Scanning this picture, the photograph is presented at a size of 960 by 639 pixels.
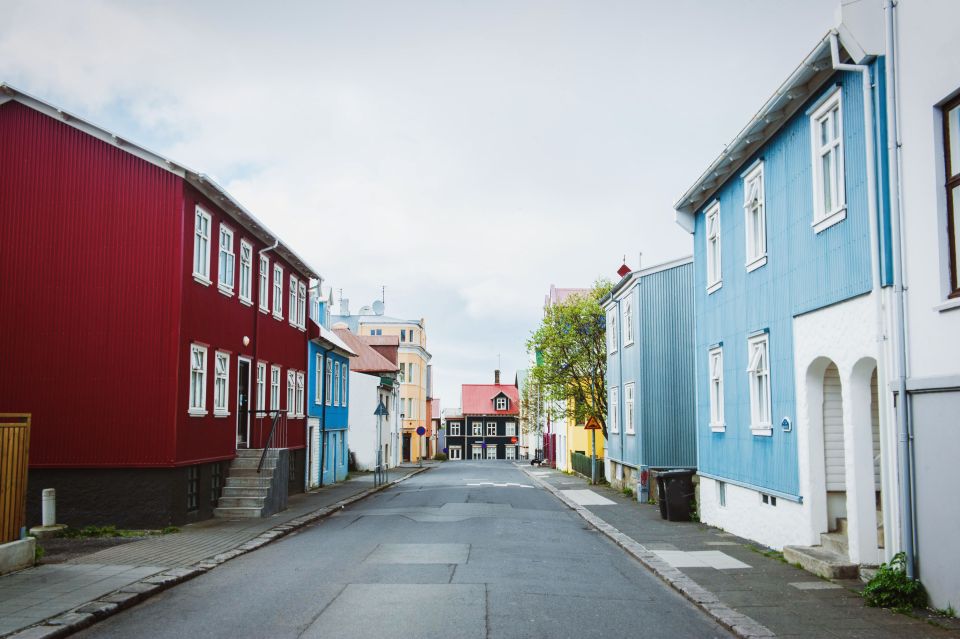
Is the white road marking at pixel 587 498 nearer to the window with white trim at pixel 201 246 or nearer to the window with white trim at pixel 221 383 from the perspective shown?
the window with white trim at pixel 221 383

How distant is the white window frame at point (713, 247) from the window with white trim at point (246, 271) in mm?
11363

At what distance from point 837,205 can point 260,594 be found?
8.65 metres

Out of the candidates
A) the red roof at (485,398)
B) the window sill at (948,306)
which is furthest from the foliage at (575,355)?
the red roof at (485,398)

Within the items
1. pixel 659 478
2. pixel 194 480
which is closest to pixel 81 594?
pixel 194 480

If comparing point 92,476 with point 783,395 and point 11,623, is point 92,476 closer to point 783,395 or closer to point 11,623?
point 11,623

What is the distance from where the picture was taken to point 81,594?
386 inches

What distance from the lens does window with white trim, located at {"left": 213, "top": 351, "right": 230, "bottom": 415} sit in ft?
65.9

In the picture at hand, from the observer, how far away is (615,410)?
32219 millimetres

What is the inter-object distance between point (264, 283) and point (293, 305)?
4007mm

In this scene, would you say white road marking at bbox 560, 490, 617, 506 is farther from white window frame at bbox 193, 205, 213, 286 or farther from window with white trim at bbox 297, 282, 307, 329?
white window frame at bbox 193, 205, 213, 286

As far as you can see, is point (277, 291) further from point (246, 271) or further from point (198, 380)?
point (198, 380)

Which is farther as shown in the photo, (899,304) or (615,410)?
(615,410)

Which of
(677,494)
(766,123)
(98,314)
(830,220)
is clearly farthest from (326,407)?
(830,220)

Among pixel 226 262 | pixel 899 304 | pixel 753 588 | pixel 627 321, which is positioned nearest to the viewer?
pixel 899 304
